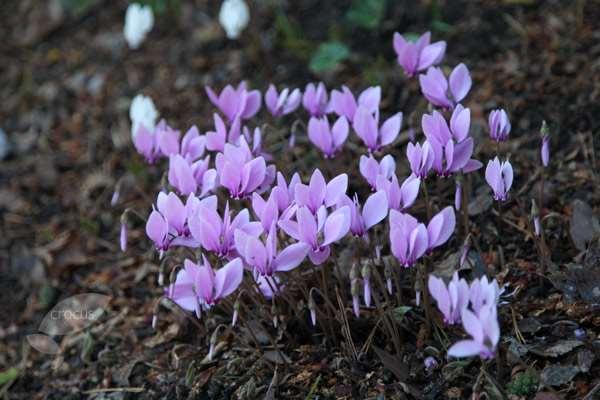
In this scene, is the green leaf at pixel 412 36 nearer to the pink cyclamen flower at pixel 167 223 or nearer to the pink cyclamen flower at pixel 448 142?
the pink cyclamen flower at pixel 448 142

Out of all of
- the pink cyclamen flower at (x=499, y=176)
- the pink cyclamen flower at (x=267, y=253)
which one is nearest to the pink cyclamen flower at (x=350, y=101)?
the pink cyclamen flower at (x=499, y=176)

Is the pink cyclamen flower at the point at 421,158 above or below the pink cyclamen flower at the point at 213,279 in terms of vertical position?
above

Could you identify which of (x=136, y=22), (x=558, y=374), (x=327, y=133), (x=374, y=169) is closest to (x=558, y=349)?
(x=558, y=374)

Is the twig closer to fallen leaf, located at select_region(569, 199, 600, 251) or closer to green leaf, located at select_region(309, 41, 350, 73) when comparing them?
fallen leaf, located at select_region(569, 199, 600, 251)

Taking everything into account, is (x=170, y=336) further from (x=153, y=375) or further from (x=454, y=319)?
(x=454, y=319)

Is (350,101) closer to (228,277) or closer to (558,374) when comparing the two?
(228,277)

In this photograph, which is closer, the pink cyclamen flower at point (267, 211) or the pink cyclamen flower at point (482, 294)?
the pink cyclamen flower at point (482, 294)

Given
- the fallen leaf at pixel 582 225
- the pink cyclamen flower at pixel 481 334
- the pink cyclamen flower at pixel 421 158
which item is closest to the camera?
the pink cyclamen flower at pixel 481 334
